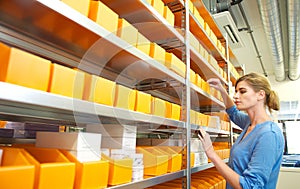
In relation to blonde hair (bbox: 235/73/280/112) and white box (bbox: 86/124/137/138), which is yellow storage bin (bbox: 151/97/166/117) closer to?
white box (bbox: 86/124/137/138)

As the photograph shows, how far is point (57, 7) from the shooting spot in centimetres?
79

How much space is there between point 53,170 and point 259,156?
1.04 meters

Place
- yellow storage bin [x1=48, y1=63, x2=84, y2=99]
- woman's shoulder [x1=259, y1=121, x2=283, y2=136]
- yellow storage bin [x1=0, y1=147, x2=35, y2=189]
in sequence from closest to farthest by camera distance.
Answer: yellow storage bin [x1=0, y1=147, x2=35, y2=189] < yellow storage bin [x1=48, y1=63, x2=84, y2=99] < woman's shoulder [x1=259, y1=121, x2=283, y2=136]

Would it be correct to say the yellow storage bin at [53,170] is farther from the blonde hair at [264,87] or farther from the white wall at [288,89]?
the white wall at [288,89]

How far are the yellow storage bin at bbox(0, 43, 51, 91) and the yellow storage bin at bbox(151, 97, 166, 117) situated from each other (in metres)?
0.65

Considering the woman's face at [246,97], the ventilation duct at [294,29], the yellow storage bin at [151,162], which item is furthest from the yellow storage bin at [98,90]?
the ventilation duct at [294,29]

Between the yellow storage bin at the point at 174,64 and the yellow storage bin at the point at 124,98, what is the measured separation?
1.40 feet

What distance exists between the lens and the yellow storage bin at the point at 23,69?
66 centimetres

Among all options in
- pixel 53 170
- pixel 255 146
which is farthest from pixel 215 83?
pixel 53 170

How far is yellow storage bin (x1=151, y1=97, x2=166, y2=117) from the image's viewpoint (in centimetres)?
130

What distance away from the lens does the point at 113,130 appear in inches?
46.5

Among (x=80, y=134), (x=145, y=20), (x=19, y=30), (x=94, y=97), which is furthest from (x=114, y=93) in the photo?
(x=145, y=20)

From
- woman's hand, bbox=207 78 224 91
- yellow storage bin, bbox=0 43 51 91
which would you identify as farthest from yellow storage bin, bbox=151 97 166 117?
woman's hand, bbox=207 78 224 91

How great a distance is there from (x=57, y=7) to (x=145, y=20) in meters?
0.77
